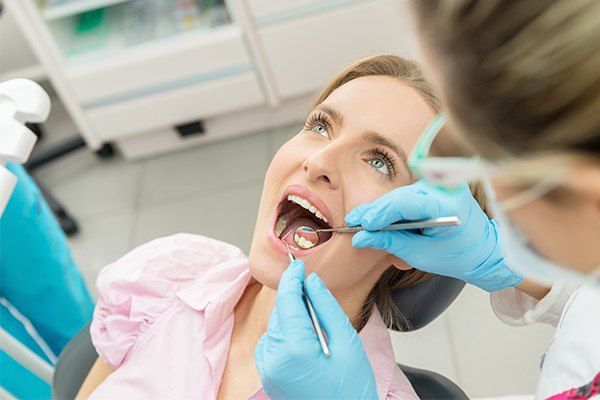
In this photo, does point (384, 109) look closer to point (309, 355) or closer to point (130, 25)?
point (309, 355)

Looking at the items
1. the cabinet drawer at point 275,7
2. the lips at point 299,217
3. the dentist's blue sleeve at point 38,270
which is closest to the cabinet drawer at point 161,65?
the cabinet drawer at point 275,7

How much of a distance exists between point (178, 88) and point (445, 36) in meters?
2.18

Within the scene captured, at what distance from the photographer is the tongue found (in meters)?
1.28

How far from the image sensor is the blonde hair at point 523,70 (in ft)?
1.63

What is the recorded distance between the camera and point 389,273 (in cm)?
130

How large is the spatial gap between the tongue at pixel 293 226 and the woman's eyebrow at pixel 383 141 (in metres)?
0.25

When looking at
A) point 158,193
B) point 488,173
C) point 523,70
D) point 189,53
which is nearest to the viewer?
point 523,70

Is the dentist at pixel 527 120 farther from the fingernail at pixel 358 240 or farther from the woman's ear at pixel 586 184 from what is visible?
the fingernail at pixel 358 240

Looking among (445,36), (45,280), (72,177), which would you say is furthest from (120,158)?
(445,36)

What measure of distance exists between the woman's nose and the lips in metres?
0.03

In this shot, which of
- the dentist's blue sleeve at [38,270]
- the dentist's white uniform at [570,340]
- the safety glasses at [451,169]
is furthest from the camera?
the dentist's blue sleeve at [38,270]

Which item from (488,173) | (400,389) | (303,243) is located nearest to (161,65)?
(303,243)

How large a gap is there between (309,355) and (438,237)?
32 centimetres

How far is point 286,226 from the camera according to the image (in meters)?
1.32
